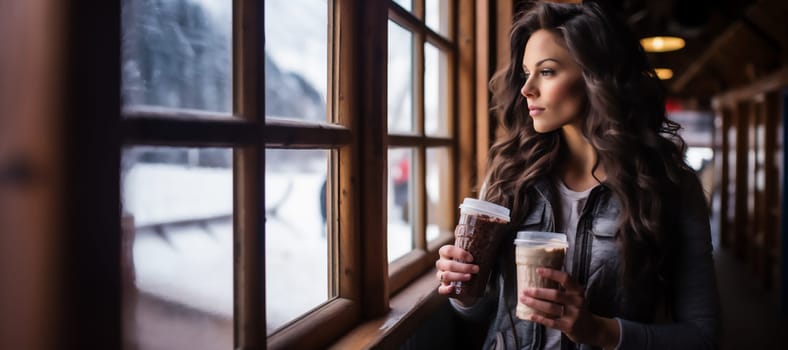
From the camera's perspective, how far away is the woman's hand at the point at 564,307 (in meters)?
1.13

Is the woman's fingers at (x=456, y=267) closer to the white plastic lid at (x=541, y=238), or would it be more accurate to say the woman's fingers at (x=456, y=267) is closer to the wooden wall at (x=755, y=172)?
the white plastic lid at (x=541, y=238)

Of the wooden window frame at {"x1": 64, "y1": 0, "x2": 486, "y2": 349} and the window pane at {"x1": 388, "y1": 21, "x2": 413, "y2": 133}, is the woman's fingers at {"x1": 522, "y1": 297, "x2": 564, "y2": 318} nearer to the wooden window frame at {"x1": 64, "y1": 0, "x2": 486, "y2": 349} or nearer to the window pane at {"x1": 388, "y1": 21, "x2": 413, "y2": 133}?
the wooden window frame at {"x1": 64, "y1": 0, "x2": 486, "y2": 349}

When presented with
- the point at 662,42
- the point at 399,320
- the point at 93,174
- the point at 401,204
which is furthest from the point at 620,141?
the point at 662,42

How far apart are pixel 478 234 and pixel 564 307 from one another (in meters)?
0.23

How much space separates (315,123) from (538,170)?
568mm

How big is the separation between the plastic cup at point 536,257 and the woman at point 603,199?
0.11m

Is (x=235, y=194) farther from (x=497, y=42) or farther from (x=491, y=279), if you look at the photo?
(x=497, y=42)

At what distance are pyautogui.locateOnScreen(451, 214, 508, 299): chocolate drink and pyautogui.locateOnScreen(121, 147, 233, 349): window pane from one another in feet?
1.55

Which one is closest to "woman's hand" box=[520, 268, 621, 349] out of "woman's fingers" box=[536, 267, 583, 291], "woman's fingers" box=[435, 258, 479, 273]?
"woman's fingers" box=[536, 267, 583, 291]

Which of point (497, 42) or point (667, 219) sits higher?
point (497, 42)

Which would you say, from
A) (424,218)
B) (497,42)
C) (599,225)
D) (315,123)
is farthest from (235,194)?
(497,42)

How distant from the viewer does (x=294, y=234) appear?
140cm

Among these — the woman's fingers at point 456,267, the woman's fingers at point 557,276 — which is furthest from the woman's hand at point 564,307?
the woman's fingers at point 456,267

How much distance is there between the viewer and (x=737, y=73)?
334 inches
